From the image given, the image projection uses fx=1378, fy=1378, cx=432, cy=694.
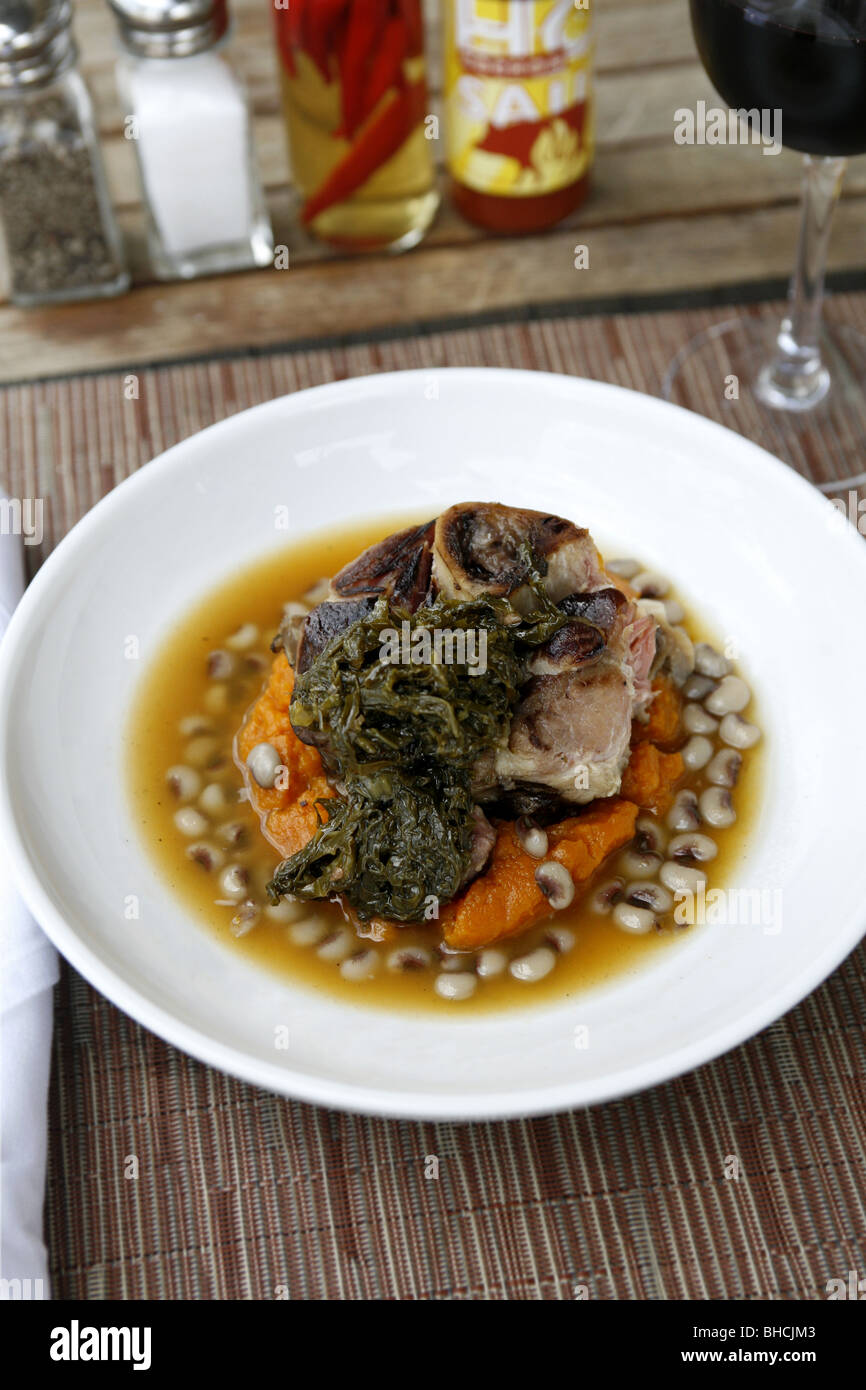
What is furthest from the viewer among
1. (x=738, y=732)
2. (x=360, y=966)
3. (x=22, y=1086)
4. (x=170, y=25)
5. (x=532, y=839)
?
(x=170, y=25)

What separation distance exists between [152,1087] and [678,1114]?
1.00 meters

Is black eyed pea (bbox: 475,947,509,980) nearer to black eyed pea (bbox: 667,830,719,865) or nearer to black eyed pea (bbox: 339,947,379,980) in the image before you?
black eyed pea (bbox: 339,947,379,980)

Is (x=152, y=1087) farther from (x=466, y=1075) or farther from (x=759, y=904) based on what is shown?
(x=759, y=904)

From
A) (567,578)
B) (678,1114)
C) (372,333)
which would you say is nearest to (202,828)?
(567,578)

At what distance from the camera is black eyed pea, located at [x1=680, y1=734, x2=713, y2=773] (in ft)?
9.75

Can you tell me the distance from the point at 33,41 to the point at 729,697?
2585 millimetres

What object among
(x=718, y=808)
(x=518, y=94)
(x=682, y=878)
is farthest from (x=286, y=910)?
(x=518, y=94)

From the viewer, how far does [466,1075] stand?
2334mm

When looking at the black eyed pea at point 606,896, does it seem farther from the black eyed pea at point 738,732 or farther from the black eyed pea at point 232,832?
the black eyed pea at point 232,832

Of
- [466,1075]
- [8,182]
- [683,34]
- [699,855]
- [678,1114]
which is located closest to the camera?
[466,1075]

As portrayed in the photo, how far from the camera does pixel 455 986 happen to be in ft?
8.47

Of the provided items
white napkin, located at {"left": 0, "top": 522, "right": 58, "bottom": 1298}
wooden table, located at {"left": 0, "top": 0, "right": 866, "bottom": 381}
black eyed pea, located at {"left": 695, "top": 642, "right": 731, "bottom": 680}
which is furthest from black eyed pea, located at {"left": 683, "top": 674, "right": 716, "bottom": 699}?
wooden table, located at {"left": 0, "top": 0, "right": 866, "bottom": 381}

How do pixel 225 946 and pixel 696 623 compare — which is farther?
pixel 696 623

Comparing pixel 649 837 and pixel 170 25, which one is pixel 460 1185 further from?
pixel 170 25
